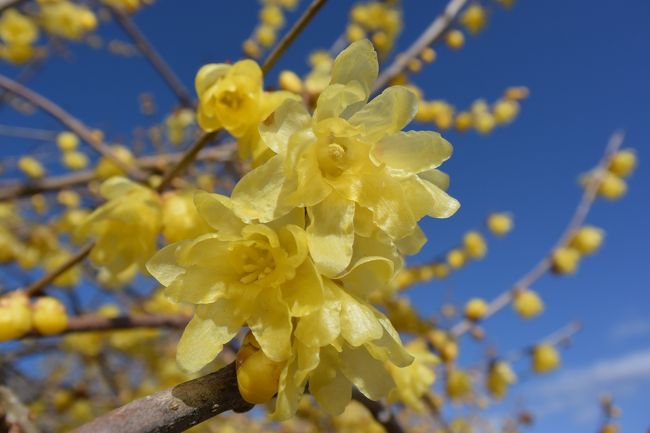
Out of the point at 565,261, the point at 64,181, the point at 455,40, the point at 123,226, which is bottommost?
the point at 64,181

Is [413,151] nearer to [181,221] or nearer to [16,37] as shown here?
[181,221]

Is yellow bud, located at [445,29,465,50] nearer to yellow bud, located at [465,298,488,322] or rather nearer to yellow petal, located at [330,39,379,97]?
yellow bud, located at [465,298,488,322]

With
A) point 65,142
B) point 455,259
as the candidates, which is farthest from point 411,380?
point 65,142

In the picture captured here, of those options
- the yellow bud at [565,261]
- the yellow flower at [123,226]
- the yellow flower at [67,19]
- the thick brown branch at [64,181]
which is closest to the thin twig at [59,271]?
the yellow flower at [123,226]

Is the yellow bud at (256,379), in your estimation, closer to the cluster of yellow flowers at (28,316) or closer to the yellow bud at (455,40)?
the cluster of yellow flowers at (28,316)

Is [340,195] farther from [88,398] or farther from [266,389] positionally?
[88,398]

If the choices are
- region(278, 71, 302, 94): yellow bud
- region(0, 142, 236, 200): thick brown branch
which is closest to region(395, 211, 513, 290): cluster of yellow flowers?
region(0, 142, 236, 200): thick brown branch

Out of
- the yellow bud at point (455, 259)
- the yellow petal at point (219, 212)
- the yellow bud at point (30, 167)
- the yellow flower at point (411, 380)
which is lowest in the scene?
the yellow bud at point (30, 167)
